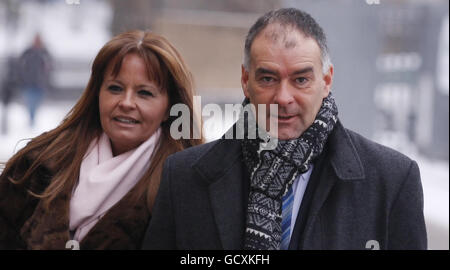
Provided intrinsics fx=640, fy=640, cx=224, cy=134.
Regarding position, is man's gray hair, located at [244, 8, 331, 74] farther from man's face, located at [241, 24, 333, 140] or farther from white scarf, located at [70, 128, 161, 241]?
white scarf, located at [70, 128, 161, 241]

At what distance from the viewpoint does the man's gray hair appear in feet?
6.53

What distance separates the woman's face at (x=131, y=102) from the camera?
2.42m

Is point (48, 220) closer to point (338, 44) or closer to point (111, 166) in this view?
point (111, 166)

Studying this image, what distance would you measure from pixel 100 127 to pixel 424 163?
663cm

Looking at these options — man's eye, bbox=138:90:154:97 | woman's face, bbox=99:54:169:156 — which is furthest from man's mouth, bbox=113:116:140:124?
man's eye, bbox=138:90:154:97

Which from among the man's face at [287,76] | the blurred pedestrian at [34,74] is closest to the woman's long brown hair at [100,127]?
the man's face at [287,76]

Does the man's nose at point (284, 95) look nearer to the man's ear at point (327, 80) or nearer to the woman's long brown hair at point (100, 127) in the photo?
the man's ear at point (327, 80)

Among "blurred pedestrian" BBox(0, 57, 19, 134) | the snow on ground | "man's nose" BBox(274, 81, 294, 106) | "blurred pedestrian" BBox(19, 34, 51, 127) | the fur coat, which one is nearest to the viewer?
"man's nose" BBox(274, 81, 294, 106)

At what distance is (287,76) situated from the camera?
1.97m

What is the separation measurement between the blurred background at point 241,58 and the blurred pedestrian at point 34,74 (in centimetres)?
2

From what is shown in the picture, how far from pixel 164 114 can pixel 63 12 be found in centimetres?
979

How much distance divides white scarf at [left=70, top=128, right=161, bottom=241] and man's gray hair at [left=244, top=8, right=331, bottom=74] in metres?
0.66

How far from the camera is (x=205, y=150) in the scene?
7.33 ft
